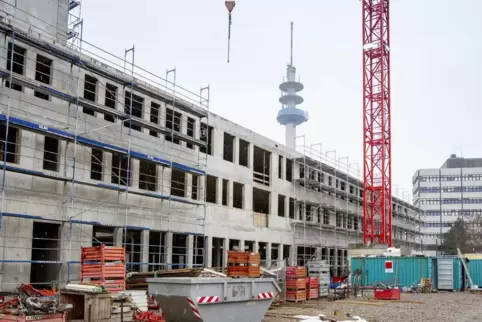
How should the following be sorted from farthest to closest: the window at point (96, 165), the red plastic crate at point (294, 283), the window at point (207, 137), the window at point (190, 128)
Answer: the window at point (207, 137) → the window at point (190, 128) → the red plastic crate at point (294, 283) → the window at point (96, 165)

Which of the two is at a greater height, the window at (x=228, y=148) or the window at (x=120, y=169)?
the window at (x=228, y=148)

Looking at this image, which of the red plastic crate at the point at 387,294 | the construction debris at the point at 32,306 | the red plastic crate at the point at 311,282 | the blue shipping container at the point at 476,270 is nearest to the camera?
the construction debris at the point at 32,306

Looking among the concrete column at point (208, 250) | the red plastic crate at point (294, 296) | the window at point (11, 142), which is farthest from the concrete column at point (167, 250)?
the window at point (11, 142)

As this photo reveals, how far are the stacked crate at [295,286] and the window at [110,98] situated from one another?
10570 mm

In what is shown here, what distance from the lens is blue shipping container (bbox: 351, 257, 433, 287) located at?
1389 inches

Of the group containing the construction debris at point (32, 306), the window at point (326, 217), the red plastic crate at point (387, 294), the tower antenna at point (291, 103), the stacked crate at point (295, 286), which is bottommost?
the red plastic crate at point (387, 294)

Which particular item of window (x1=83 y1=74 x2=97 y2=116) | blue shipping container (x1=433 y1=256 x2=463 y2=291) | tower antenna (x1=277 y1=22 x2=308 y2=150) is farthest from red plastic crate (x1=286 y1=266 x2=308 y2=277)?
tower antenna (x1=277 y1=22 x2=308 y2=150)

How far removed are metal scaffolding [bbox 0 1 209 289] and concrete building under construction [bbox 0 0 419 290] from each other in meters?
0.05

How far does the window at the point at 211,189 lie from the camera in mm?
29978

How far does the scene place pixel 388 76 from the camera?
46.5m

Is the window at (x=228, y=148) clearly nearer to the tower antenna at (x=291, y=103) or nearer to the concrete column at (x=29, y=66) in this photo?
the concrete column at (x=29, y=66)

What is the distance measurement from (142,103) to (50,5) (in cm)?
564

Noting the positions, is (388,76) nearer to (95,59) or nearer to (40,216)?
(95,59)

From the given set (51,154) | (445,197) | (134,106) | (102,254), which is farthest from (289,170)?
(445,197)
